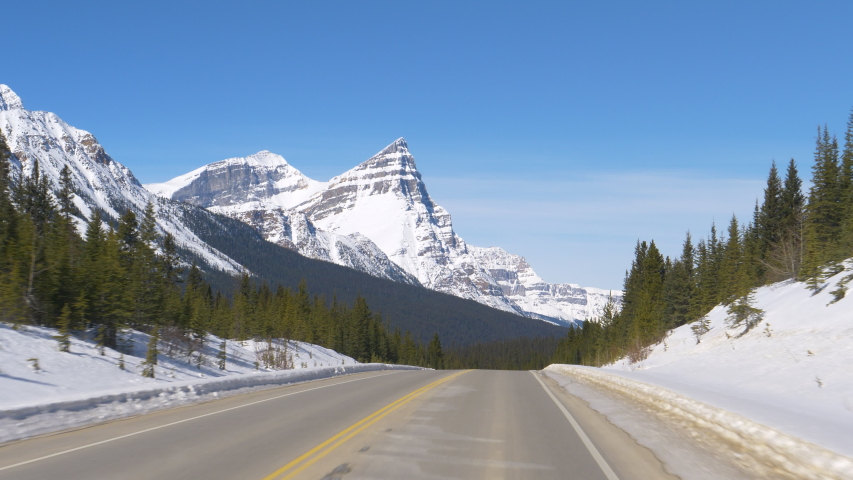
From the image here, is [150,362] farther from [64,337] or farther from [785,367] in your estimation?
[785,367]

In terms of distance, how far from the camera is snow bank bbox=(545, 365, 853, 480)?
27.4 ft

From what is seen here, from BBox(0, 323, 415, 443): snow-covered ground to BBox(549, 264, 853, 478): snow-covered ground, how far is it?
11.4m

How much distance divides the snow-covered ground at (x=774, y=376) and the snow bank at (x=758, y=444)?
41 millimetres

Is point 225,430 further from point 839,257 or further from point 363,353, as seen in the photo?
point 363,353

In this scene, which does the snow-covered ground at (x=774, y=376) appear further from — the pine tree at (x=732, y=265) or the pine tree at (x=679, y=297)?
the pine tree at (x=679, y=297)

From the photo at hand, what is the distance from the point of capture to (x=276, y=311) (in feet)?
270

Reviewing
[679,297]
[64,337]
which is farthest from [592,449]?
[679,297]

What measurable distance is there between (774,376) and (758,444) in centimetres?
1629

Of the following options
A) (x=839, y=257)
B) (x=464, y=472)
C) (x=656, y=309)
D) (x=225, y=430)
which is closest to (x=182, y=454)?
(x=225, y=430)

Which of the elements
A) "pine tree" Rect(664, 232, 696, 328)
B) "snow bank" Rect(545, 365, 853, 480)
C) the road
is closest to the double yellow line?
the road

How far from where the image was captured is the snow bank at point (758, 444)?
27.4ft

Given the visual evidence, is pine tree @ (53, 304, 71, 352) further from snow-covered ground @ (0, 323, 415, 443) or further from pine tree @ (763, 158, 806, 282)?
pine tree @ (763, 158, 806, 282)

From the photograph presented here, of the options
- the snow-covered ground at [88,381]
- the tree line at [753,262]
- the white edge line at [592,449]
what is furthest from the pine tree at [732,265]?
the white edge line at [592,449]

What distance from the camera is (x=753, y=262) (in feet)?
198
